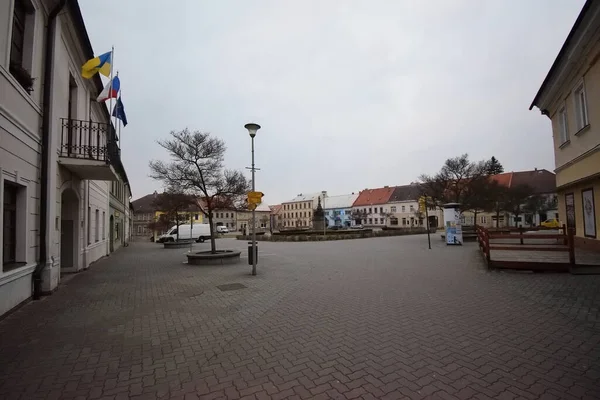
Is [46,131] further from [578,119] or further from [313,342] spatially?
[578,119]

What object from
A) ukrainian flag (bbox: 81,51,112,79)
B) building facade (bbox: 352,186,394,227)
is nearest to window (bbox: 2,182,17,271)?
ukrainian flag (bbox: 81,51,112,79)

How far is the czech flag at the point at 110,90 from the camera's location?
35.1 ft

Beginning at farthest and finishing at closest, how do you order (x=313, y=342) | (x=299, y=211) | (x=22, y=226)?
(x=299, y=211) → (x=22, y=226) → (x=313, y=342)

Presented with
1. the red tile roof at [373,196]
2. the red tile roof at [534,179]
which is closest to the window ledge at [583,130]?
the red tile roof at [534,179]

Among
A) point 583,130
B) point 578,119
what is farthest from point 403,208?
point 583,130

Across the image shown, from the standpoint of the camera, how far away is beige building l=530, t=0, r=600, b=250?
1089 centimetres

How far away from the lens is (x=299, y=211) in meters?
110

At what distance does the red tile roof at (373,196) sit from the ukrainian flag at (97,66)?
3167 inches

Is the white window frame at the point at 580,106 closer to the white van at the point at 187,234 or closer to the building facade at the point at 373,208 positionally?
the white van at the point at 187,234

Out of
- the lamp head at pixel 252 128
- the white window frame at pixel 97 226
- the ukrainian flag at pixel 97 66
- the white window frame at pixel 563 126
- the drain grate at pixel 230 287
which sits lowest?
the drain grate at pixel 230 287

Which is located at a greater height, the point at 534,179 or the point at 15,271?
the point at 534,179

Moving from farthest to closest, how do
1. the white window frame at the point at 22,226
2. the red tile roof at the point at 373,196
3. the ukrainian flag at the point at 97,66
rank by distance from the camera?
the red tile roof at the point at 373,196 → the ukrainian flag at the point at 97,66 → the white window frame at the point at 22,226

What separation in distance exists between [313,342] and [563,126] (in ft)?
56.4

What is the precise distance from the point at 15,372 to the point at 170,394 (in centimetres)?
215
